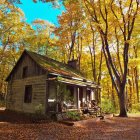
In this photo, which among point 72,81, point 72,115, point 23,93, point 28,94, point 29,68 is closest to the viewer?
point 72,115

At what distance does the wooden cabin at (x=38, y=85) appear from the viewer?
15281 millimetres

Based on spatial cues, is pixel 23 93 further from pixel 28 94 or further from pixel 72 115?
pixel 72 115

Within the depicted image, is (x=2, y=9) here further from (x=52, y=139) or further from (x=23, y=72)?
(x=52, y=139)

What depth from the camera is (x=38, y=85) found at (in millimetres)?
16062

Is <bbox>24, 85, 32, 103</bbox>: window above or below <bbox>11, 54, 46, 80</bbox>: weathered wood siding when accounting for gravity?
below

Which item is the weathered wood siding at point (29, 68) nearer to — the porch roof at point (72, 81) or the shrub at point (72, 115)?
the porch roof at point (72, 81)

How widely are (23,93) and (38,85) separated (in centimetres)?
269

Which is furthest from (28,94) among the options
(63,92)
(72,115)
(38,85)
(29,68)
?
(72,115)

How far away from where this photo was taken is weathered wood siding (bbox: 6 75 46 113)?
51.1 ft

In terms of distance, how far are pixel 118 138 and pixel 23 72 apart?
12514mm

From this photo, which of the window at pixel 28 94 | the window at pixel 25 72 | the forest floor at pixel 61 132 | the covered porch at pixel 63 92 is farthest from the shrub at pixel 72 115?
the window at pixel 25 72

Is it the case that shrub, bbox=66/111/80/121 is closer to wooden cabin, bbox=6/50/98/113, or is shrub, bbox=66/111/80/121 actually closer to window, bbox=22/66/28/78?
wooden cabin, bbox=6/50/98/113

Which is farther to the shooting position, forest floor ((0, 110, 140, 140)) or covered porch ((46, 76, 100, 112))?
covered porch ((46, 76, 100, 112))

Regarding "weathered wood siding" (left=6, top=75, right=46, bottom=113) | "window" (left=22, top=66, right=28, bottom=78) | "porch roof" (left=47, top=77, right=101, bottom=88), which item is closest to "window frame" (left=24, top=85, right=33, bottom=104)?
"weathered wood siding" (left=6, top=75, right=46, bottom=113)
